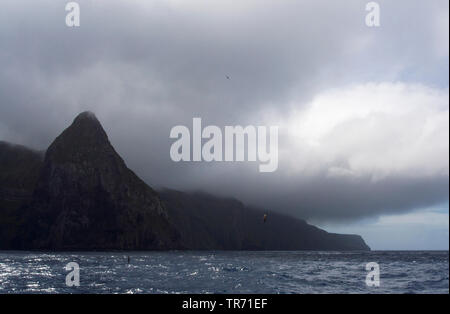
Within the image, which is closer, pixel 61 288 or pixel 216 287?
pixel 61 288

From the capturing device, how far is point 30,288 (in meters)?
52.2

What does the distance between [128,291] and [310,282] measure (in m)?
26.4

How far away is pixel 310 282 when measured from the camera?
203 ft

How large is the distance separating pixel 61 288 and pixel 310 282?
3358 centimetres
